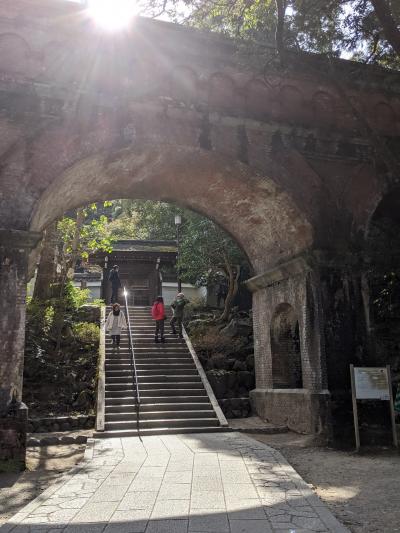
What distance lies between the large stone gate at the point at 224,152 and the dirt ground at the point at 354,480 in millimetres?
944

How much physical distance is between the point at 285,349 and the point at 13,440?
20.9 feet

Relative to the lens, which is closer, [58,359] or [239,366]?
[58,359]

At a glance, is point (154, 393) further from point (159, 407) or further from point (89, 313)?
point (89, 313)

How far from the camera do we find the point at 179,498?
4.44 metres

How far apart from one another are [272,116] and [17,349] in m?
6.69

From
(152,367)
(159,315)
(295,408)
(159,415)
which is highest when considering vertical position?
(159,315)

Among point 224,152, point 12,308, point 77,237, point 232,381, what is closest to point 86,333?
point 77,237

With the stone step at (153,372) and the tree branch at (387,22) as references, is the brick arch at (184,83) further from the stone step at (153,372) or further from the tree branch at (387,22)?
the stone step at (153,372)

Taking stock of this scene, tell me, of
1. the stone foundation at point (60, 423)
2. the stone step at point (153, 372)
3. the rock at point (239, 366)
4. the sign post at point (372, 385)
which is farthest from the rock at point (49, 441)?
the rock at point (239, 366)

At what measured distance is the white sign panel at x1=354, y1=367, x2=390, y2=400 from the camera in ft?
26.2

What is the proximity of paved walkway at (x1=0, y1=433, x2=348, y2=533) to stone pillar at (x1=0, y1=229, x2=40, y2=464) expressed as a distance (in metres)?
1.15

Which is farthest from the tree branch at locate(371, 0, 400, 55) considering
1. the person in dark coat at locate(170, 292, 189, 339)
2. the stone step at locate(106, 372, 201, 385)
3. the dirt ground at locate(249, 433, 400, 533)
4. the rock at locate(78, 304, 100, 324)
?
the rock at locate(78, 304, 100, 324)

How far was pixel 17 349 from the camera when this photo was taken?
7.23 meters

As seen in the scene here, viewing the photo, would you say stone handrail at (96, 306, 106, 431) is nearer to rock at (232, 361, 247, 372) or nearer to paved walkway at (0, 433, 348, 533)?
paved walkway at (0, 433, 348, 533)
